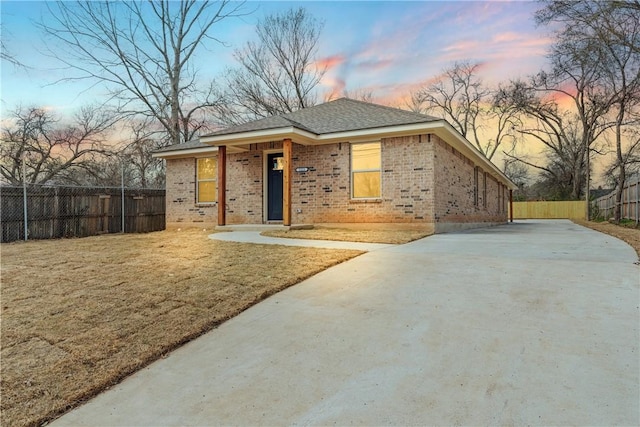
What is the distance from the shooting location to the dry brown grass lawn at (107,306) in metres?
2.65

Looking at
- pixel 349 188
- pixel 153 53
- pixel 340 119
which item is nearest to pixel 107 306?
pixel 349 188

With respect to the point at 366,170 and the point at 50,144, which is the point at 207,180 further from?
the point at 50,144

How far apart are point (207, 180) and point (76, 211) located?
4.26m

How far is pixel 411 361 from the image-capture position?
8.57ft

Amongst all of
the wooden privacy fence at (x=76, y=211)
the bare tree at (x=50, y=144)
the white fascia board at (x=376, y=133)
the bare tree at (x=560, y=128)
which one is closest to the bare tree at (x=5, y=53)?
the wooden privacy fence at (x=76, y=211)

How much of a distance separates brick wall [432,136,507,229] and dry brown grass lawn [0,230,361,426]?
17.9ft

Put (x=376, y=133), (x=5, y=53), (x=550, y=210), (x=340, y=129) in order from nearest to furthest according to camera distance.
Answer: (x=5, y=53), (x=376, y=133), (x=340, y=129), (x=550, y=210)

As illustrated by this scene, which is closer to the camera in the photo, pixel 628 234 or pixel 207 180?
pixel 628 234

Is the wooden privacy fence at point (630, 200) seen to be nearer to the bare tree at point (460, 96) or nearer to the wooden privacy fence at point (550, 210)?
the wooden privacy fence at point (550, 210)

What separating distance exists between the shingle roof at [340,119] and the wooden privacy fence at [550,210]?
87.9 feet

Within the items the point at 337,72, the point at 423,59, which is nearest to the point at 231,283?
the point at 423,59

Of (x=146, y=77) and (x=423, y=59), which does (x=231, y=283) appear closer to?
(x=423, y=59)

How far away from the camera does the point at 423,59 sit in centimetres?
1470

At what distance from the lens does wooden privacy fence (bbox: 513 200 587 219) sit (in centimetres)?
3170
